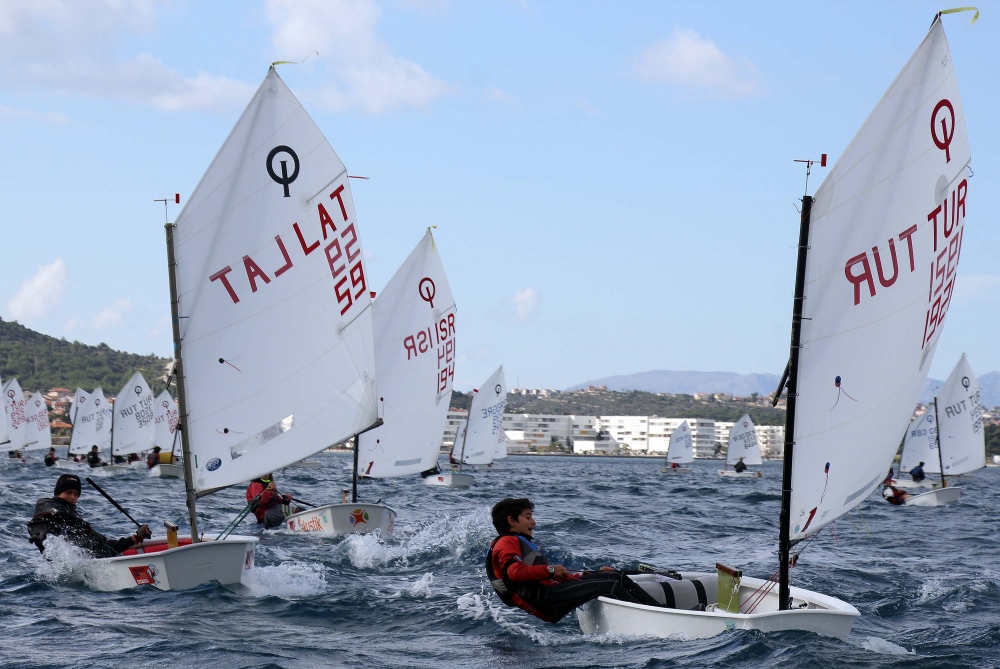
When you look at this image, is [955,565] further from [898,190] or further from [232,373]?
[232,373]

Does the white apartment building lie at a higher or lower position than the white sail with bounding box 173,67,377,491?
lower

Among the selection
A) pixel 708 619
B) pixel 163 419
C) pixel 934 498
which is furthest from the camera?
pixel 163 419

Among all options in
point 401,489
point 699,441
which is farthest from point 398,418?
point 699,441

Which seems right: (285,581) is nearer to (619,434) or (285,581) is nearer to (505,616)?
(505,616)

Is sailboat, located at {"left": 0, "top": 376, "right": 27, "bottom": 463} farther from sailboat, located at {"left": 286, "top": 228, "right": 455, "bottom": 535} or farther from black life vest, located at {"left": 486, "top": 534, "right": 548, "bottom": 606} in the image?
black life vest, located at {"left": 486, "top": 534, "right": 548, "bottom": 606}

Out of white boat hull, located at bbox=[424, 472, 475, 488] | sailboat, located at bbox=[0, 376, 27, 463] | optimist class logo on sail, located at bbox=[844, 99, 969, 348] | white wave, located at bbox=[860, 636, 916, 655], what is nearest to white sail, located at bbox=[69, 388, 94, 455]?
sailboat, located at bbox=[0, 376, 27, 463]

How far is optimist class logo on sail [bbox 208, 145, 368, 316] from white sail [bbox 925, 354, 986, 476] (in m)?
32.4

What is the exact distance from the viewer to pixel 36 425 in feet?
197

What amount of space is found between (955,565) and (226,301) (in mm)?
11081

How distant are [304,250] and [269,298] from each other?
2.36 feet

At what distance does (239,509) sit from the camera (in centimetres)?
2323

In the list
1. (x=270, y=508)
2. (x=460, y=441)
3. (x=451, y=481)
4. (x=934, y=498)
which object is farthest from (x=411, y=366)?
(x=460, y=441)

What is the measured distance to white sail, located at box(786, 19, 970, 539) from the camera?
356 inches

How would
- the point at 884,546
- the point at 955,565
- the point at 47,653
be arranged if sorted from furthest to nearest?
the point at 884,546 < the point at 955,565 < the point at 47,653
